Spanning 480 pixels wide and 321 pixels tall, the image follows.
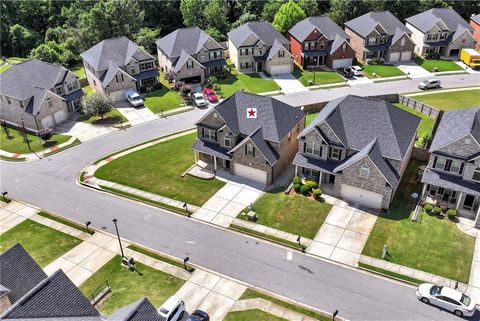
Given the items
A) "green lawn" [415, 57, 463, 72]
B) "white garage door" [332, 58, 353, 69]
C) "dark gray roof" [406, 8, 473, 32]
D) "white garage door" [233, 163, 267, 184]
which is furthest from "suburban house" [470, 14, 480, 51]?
"white garage door" [233, 163, 267, 184]

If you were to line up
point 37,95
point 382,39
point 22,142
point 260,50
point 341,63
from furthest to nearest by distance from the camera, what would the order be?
point 382,39, point 341,63, point 260,50, point 37,95, point 22,142

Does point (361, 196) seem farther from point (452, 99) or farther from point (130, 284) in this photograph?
point (452, 99)

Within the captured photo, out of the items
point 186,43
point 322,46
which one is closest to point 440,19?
point 322,46

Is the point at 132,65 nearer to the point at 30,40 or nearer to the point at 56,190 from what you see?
the point at 56,190

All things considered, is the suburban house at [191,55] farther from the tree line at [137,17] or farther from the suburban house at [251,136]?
the suburban house at [251,136]

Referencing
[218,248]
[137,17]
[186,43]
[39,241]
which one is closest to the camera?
[218,248]

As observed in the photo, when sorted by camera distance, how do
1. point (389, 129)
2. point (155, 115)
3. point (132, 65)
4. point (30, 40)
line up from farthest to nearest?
point (30, 40) < point (132, 65) < point (155, 115) < point (389, 129)

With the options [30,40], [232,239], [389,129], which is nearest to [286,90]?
[389,129]
